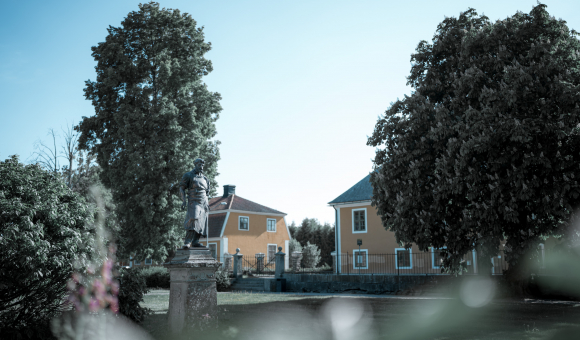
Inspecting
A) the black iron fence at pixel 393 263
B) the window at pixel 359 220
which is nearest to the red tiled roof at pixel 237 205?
the black iron fence at pixel 393 263

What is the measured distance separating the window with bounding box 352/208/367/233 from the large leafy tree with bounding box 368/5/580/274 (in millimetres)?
13150

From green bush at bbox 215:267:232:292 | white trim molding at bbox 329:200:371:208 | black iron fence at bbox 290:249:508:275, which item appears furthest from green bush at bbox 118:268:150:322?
white trim molding at bbox 329:200:371:208

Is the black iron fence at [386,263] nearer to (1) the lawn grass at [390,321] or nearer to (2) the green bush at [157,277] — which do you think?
(2) the green bush at [157,277]

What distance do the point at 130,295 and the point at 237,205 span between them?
91.4 ft

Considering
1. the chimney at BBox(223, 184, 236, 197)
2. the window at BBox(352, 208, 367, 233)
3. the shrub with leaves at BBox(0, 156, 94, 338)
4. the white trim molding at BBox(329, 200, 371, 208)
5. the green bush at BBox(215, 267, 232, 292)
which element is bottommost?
the green bush at BBox(215, 267, 232, 292)

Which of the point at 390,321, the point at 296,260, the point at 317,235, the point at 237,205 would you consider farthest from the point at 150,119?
the point at 317,235

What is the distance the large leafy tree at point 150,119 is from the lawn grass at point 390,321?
7.77 m

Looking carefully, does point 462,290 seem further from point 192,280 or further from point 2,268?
point 2,268

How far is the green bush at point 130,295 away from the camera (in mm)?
9578

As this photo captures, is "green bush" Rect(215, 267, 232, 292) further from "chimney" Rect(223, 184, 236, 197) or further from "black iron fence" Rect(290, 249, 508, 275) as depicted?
"chimney" Rect(223, 184, 236, 197)

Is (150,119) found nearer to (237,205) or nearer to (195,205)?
(195,205)

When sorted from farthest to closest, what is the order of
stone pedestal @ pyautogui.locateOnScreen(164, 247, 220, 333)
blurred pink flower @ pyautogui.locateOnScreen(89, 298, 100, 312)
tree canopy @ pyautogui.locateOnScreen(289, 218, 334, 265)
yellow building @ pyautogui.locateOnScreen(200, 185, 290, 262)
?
tree canopy @ pyautogui.locateOnScreen(289, 218, 334, 265) < yellow building @ pyautogui.locateOnScreen(200, 185, 290, 262) < blurred pink flower @ pyautogui.locateOnScreen(89, 298, 100, 312) < stone pedestal @ pyautogui.locateOnScreen(164, 247, 220, 333)

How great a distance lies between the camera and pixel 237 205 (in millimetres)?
37562

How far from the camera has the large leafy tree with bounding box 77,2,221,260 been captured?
21.6m
